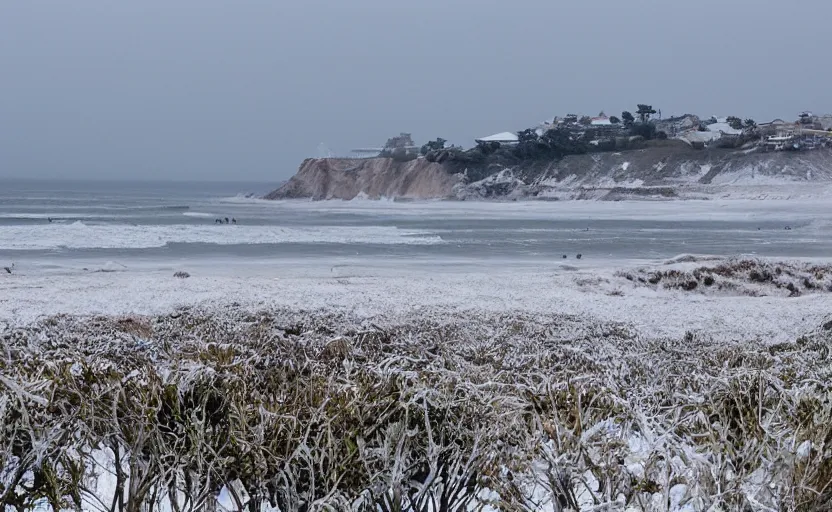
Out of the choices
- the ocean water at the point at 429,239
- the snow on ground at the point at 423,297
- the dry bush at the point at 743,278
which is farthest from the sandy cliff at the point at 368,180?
the snow on ground at the point at 423,297

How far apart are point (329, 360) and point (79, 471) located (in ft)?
12.4

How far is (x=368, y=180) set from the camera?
3804 inches

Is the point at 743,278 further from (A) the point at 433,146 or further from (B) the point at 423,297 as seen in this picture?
(A) the point at 433,146

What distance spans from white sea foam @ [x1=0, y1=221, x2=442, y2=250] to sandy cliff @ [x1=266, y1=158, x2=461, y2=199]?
47286 mm

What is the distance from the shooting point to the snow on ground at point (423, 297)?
1466cm

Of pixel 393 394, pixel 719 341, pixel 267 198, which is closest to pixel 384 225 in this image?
pixel 719 341

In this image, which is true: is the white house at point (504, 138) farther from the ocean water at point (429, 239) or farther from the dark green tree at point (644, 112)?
the ocean water at point (429, 239)

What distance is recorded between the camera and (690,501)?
12.8 feet

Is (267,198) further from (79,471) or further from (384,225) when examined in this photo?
(79,471)

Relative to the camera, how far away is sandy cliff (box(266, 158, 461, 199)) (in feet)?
300

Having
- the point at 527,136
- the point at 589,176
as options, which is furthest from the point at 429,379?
the point at 527,136

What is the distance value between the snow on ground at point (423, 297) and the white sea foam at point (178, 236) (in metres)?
10.7

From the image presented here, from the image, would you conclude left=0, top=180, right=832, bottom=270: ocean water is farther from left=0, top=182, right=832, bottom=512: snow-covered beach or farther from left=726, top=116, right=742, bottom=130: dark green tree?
left=726, top=116, right=742, bottom=130: dark green tree

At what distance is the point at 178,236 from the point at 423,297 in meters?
22.6
